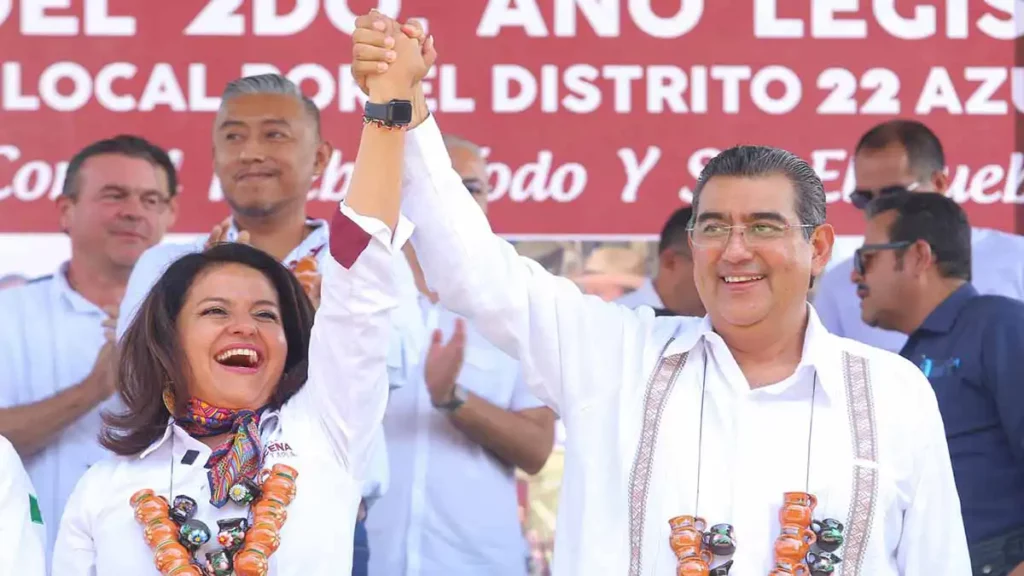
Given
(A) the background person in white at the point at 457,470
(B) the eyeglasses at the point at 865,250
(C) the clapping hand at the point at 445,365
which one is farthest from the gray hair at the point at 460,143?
(B) the eyeglasses at the point at 865,250

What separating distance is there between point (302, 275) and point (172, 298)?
1.16 m

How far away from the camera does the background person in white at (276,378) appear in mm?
2631

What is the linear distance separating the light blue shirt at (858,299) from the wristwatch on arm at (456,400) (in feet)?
4.30

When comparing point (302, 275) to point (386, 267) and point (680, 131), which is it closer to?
point (680, 131)

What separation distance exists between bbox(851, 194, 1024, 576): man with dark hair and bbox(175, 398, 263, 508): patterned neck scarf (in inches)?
79.7

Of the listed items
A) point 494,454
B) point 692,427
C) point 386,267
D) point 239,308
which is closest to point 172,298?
point 239,308

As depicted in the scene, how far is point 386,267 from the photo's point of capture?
265 centimetres

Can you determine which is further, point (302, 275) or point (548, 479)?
point (548, 479)

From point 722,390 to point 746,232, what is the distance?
29 cm

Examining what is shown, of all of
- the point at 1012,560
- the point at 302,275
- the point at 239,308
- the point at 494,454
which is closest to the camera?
the point at 239,308

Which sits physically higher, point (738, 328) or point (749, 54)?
point (749, 54)

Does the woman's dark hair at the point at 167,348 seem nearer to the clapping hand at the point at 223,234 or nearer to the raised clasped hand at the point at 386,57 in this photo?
the raised clasped hand at the point at 386,57

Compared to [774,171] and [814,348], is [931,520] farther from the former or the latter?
[774,171]

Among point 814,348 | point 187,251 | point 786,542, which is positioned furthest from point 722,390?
point 187,251
